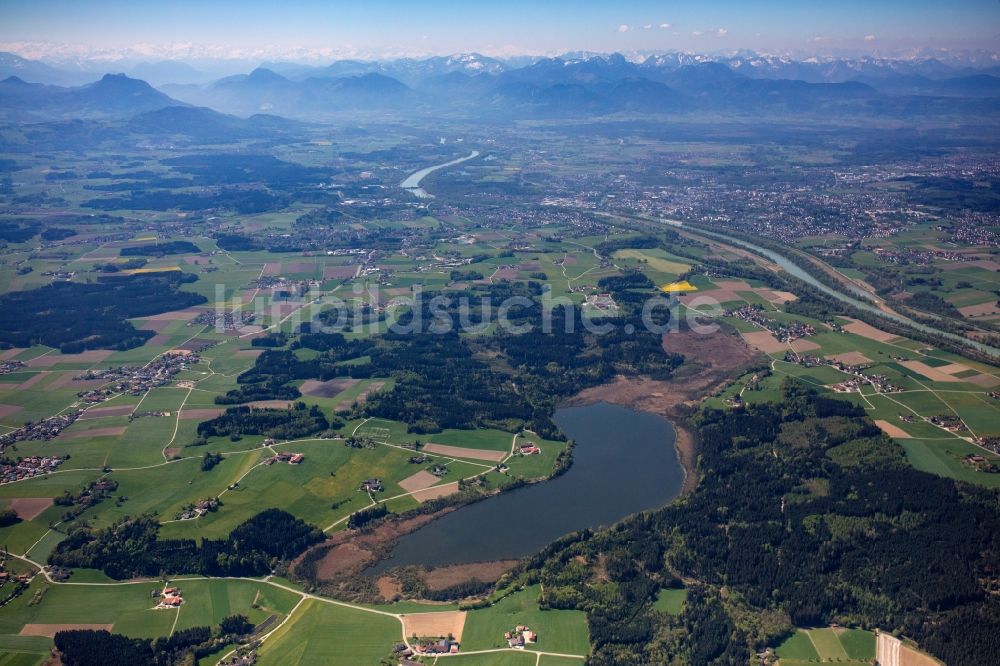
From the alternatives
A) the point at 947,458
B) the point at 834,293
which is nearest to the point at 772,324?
the point at 834,293

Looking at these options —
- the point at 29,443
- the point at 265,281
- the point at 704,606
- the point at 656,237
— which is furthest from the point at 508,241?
the point at 704,606

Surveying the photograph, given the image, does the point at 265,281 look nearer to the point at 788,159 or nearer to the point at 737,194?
the point at 737,194

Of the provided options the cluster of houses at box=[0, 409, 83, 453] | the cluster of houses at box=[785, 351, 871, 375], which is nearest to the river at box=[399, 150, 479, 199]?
the cluster of houses at box=[785, 351, 871, 375]

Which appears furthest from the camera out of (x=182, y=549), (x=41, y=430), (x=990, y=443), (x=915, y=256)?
(x=915, y=256)

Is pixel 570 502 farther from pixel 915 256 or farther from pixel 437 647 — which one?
pixel 915 256

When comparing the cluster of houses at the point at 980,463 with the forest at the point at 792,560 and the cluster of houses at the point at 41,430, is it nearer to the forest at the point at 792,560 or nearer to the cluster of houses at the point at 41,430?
the forest at the point at 792,560

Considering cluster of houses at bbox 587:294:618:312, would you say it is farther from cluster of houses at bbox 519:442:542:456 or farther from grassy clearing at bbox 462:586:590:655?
grassy clearing at bbox 462:586:590:655
